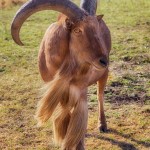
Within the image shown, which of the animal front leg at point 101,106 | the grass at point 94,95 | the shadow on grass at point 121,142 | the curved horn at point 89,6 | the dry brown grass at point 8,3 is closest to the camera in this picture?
the curved horn at point 89,6

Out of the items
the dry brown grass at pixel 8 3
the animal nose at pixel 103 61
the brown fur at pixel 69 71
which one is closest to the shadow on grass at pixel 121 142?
the brown fur at pixel 69 71

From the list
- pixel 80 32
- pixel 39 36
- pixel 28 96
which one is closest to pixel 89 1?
pixel 80 32

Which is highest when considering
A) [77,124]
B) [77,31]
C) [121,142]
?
[77,31]

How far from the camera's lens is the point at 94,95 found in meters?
5.94

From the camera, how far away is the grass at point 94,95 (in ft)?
16.2

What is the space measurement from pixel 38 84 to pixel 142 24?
159 inches

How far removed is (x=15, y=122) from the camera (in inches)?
209

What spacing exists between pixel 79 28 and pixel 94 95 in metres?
2.56

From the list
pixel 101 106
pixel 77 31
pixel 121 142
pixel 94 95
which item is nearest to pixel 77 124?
pixel 121 142

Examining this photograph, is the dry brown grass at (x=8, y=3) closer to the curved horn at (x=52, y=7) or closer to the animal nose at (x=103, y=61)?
the curved horn at (x=52, y=7)

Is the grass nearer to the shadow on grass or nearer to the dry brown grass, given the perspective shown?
the shadow on grass

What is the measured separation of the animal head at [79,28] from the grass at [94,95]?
5.42 feet

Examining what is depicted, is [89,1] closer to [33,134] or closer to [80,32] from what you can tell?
[80,32]

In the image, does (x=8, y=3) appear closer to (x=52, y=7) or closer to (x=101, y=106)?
(x=101, y=106)
